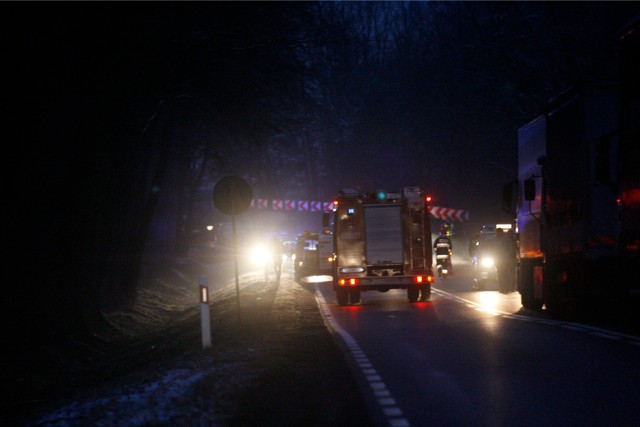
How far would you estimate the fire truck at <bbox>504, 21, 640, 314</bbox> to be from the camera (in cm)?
1688

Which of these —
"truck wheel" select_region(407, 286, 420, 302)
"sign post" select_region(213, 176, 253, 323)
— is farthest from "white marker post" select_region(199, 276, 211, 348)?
"truck wheel" select_region(407, 286, 420, 302)

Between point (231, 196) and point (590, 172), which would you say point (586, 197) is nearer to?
point (590, 172)

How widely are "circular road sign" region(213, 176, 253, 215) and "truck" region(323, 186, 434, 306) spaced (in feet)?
31.0

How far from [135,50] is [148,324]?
12.9m

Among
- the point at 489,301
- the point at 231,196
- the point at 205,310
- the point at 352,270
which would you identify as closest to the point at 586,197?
the point at 231,196

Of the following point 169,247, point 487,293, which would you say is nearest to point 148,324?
point 487,293

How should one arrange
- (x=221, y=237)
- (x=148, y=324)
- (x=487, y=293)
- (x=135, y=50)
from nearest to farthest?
(x=135, y=50) < (x=148, y=324) < (x=487, y=293) < (x=221, y=237)

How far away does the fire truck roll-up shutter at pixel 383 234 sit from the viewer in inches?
1147

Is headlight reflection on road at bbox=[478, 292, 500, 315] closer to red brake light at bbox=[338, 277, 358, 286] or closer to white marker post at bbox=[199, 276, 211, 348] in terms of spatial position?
red brake light at bbox=[338, 277, 358, 286]

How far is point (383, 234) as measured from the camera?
29.4 m

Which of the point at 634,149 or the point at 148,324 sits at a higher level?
the point at 634,149

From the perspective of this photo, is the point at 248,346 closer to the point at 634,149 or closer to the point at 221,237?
the point at 634,149

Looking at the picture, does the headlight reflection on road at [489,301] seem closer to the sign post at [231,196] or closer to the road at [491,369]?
the road at [491,369]

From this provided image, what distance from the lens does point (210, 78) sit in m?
22.4
